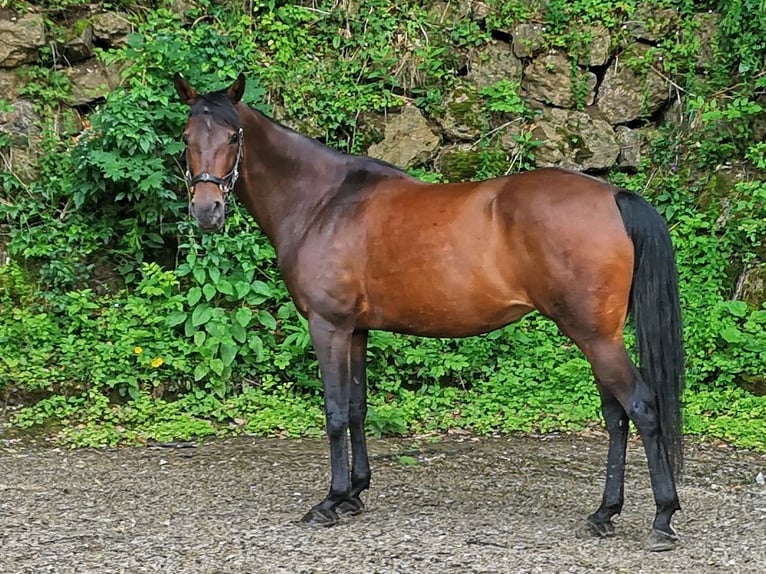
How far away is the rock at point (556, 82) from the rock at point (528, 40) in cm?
9

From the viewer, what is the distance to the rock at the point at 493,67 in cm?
806

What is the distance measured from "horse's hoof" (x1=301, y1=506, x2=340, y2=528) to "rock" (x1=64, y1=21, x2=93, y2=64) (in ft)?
17.3

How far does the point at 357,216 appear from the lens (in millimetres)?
4352

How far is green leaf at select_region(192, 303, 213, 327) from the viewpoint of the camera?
6.43 m

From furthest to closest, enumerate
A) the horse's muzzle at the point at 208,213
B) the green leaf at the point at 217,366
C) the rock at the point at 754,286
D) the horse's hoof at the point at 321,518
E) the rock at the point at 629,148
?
the rock at the point at 629,148
the rock at the point at 754,286
the green leaf at the point at 217,366
the horse's hoof at the point at 321,518
the horse's muzzle at the point at 208,213

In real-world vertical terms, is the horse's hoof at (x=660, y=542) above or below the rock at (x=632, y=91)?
below

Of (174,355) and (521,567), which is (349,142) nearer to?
(174,355)

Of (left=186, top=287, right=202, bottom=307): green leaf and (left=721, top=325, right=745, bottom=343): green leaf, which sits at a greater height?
(left=186, top=287, right=202, bottom=307): green leaf

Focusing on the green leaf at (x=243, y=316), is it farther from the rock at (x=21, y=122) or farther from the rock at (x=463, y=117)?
the rock at (x=463, y=117)

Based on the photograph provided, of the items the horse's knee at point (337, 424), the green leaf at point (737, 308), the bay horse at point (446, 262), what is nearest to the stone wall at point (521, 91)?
the green leaf at point (737, 308)

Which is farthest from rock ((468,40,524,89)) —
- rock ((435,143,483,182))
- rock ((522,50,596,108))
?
rock ((435,143,483,182))

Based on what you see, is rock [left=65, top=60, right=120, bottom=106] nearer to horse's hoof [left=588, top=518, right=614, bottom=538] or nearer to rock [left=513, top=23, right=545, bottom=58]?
rock [left=513, top=23, right=545, bottom=58]

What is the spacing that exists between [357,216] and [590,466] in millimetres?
2324

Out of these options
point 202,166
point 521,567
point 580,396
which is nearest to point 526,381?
point 580,396
